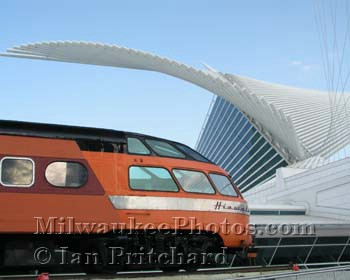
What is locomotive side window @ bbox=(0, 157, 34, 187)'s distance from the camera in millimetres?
9859

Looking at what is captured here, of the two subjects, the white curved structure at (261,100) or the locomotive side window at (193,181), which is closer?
the locomotive side window at (193,181)

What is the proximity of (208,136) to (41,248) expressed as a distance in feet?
266

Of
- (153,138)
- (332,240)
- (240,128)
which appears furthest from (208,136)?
(153,138)

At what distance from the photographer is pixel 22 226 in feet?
32.3

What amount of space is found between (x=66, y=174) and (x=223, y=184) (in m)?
3.95

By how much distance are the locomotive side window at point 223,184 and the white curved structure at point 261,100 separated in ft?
155

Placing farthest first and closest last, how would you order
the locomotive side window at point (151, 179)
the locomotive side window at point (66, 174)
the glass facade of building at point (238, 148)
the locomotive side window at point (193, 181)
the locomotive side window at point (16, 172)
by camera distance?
the glass facade of building at point (238, 148) → the locomotive side window at point (193, 181) → the locomotive side window at point (151, 179) → the locomotive side window at point (66, 174) → the locomotive side window at point (16, 172)

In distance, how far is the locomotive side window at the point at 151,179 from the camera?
35.7ft

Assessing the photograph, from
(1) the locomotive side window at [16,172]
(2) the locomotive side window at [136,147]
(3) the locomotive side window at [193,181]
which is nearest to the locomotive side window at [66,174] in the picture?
(1) the locomotive side window at [16,172]

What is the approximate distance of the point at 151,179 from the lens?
11.0 m

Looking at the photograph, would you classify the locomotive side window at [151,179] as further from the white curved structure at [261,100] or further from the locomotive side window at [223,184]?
the white curved structure at [261,100]

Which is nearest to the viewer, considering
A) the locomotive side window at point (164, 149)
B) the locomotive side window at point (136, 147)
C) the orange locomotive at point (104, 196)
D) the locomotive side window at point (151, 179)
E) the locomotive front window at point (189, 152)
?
the orange locomotive at point (104, 196)

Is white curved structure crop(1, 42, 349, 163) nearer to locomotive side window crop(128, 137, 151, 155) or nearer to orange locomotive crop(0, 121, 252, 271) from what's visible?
orange locomotive crop(0, 121, 252, 271)

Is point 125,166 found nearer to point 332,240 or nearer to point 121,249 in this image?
point 121,249
